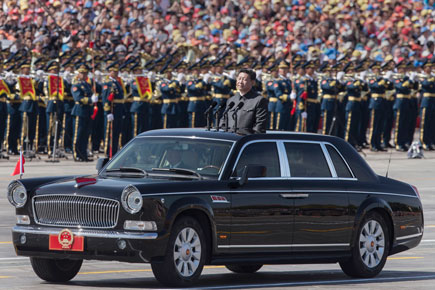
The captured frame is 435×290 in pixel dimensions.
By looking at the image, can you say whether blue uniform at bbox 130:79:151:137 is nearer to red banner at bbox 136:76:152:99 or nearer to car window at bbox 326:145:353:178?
red banner at bbox 136:76:152:99

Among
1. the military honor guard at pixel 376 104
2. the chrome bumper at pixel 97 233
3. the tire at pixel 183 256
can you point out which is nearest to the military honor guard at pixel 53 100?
the military honor guard at pixel 376 104

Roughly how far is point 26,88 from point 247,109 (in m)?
18.6

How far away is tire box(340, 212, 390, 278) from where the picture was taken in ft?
43.0

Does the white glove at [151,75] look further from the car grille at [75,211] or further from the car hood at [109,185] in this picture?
the car grille at [75,211]

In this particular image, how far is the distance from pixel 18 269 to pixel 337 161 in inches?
131

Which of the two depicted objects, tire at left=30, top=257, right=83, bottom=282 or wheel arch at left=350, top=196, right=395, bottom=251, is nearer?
tire at left=30, top=257, right=83, bottom=282

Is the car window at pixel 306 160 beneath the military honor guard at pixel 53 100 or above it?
above

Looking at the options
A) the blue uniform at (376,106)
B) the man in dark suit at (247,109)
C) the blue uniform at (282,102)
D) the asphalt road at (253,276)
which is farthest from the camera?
the blue uniform at (376,106)

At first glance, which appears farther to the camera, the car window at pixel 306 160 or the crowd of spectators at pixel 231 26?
the crowd of spectators at pixel 231 26

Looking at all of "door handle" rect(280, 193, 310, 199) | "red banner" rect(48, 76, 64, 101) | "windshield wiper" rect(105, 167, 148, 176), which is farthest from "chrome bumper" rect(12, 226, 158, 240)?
"red banner" rect(48, 76, 64, 101)

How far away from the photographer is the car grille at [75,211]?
11.5 metres

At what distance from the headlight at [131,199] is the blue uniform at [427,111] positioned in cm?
2705

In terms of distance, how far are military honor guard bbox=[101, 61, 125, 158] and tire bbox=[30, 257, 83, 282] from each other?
1980cm

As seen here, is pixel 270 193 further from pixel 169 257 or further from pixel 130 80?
pixel 130 80
